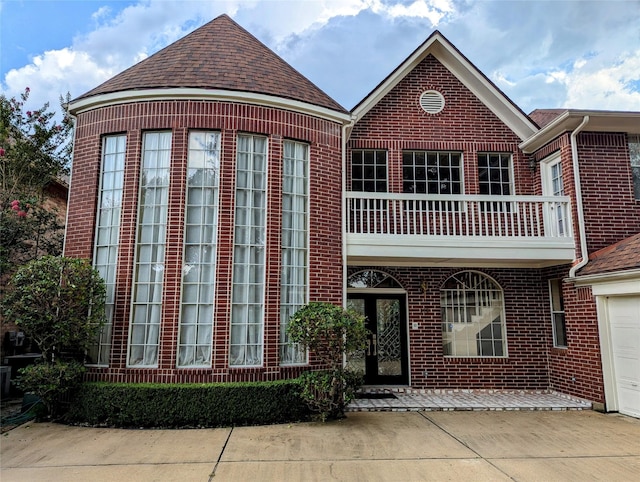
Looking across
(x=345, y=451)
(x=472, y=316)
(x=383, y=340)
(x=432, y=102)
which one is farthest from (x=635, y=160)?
(x=345, y=451)

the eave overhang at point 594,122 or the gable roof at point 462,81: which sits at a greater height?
the gable roof at point 462,81

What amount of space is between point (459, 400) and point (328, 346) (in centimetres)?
359

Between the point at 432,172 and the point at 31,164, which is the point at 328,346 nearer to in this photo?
the point at 432,172

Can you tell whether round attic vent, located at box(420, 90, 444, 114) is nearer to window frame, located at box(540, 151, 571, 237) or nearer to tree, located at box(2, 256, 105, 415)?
window frame, located at box(540, 151, 571, 237)

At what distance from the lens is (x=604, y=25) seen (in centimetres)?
1164

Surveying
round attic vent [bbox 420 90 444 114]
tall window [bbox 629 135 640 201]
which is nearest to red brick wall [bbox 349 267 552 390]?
tall window [bbox 629 135 640 201]

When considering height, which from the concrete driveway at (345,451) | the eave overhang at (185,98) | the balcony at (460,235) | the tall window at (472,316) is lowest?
the concrete driveway at (345,451)

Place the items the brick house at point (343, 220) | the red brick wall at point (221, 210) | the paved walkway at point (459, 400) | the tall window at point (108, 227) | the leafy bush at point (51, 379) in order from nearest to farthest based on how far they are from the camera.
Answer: the leafy bush at point (51, 379), the red brick wall at point (221, 210), the tall window at point (108, 227), the brick house at point (343, 220), the paved walkway at point (459, 400)

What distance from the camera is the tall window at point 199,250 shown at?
23.7ft

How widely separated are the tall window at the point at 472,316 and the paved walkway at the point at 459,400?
959 mm

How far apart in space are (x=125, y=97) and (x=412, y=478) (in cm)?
786

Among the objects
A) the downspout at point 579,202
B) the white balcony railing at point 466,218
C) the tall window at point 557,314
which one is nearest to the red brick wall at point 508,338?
the tall window at point 557,314

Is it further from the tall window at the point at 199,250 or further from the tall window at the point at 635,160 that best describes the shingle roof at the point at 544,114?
the tall window at the point at 199,250

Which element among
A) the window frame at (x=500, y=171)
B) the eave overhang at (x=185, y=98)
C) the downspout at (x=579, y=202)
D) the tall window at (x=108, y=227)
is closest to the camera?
the tall window at (x=108, y=227)
